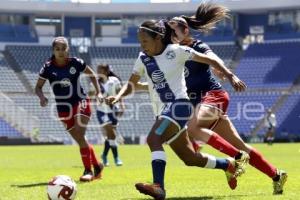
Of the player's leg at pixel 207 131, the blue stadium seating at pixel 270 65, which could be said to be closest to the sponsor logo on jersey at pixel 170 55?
the player's leg at pixel 207 131

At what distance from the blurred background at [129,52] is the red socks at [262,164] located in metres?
32.5

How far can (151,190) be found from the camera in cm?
618

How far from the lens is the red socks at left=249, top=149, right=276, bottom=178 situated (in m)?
7.54

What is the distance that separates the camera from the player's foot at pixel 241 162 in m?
7.32

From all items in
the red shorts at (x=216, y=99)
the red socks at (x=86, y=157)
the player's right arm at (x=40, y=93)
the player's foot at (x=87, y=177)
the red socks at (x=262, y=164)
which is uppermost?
the red shorts at (x=216, y=99)

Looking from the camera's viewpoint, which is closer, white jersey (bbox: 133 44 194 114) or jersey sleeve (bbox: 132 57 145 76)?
white jersey (bbox: 133 44 194 114)

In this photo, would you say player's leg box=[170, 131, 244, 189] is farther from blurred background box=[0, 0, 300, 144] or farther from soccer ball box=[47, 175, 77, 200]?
blurred background box=[0, 0, 300, 144]

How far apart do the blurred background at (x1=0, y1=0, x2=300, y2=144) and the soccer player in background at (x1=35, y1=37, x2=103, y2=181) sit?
97.1 ft

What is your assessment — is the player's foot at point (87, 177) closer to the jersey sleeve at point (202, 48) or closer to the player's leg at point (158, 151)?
the jersey sleeve at point (202, 48)

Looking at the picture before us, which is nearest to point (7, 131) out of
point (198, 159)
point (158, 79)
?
point (198, 159)

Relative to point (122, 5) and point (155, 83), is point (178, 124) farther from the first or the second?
point (122, 5)

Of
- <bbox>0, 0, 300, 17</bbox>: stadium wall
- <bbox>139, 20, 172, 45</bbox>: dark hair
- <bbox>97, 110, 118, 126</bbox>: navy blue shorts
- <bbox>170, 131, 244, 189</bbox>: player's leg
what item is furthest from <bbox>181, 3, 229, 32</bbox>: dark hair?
<bbox>0, 0, 300, 17</bbox>: stadium wall

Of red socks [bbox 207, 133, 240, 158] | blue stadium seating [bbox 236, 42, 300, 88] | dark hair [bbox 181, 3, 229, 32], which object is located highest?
dark hair [bbox 181, 3, 229, 32]

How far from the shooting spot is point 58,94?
32.9ft
